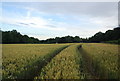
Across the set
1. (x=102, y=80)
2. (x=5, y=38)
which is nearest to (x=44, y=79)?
(x=102, y=80)

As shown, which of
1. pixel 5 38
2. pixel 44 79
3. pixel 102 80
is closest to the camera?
pixel 44 79

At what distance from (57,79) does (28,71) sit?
2.73 metres

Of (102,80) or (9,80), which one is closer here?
(9,80)

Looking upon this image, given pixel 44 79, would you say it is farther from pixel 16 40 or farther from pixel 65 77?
pixel 16 40

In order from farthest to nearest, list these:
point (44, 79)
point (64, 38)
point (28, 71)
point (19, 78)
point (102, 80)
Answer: point (64, 38), point (28, 71), point (102, 80), point (19, 78), point (44, 79)

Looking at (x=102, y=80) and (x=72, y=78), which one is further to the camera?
(x=102, y=80)

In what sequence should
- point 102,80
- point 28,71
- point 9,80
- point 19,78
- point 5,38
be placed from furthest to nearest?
point 5,38 → point 28,71 → point 102,80 → point 19,78 → point 9,80

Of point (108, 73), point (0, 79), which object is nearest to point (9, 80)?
point (0, 79)

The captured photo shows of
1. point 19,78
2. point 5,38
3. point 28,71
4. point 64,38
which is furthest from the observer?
point 64,38

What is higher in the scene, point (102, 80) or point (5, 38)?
point (5, 38)

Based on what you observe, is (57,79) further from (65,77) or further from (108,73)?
(108,73)

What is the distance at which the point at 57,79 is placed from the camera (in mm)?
5539

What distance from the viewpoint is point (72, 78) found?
5.70 m

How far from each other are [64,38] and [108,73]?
119 meters
